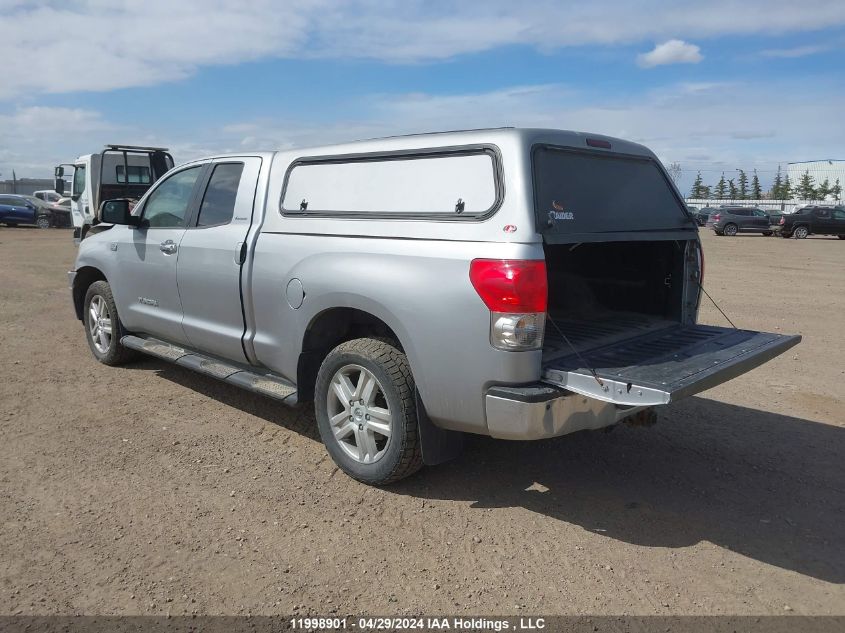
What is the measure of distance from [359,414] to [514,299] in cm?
130

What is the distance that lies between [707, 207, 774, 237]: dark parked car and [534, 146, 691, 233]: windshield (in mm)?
32100

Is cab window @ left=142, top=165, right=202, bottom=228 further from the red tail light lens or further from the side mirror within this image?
the red tail light lens

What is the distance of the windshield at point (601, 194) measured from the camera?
3.74 meters

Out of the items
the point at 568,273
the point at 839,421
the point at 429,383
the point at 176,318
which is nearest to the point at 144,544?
the point at 429,383

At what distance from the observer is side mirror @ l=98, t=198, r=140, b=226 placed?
18.9ft

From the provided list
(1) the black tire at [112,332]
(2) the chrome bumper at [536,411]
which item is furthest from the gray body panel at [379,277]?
(1) the black tire at [112,332]

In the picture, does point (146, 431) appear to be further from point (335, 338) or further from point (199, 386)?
point (335, 338)

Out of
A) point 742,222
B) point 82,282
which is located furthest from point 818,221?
point 82,282

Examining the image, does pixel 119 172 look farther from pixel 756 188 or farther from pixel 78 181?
pixel 756 188

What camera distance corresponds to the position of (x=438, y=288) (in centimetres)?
356

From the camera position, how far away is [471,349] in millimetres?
3457

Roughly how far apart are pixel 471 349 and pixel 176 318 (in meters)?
2.95

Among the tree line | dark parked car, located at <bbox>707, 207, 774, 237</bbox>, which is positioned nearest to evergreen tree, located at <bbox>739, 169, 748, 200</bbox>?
the tree line

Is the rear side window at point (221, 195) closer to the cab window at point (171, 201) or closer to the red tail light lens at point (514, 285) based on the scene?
the cab window at point (171, 201)
